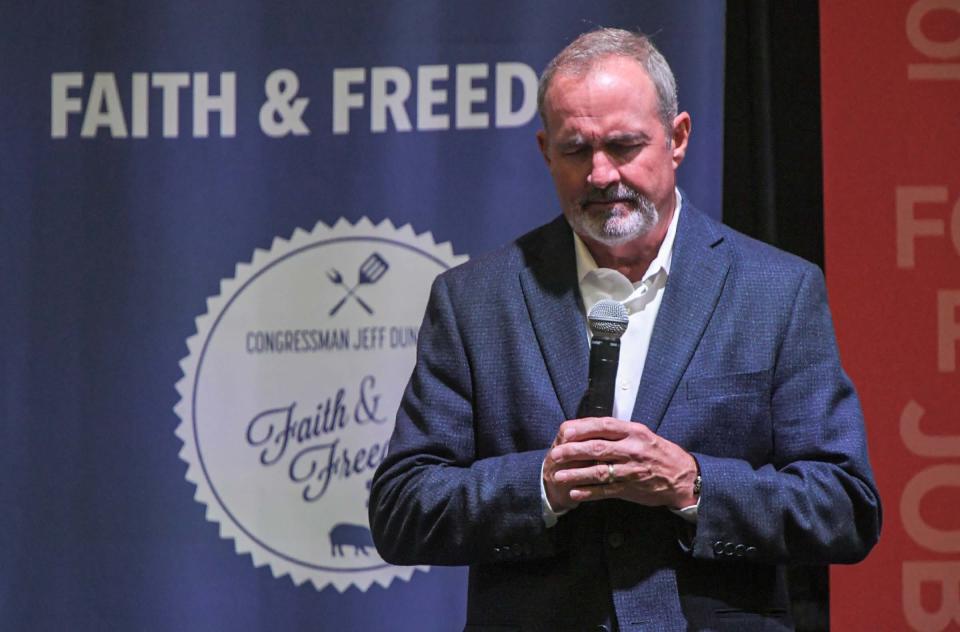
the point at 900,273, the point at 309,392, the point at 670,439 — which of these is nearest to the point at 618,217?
the point at 670,439

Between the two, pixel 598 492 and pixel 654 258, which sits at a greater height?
pixel 654 258

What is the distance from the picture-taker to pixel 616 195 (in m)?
2.06

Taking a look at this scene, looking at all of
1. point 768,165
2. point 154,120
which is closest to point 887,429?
point 768,165

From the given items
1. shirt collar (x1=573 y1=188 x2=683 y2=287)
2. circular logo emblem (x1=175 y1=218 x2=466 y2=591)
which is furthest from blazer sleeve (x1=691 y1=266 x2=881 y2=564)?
circular logo emblem (x1=175 y1=218 x2=466 y2=591)

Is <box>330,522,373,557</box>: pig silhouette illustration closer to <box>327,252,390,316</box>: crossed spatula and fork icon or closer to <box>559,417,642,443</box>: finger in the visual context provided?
<box>327,252,390,316</box>: crossed spatula and fork icon

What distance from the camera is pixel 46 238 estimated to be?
335 centimetres

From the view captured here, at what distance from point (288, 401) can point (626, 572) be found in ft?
4.90

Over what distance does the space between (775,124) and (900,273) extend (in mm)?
490

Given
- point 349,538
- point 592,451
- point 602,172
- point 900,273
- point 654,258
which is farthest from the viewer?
point 349,538

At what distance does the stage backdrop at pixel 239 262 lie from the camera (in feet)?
10.6

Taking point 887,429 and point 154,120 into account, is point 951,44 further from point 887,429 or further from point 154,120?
point 154,120

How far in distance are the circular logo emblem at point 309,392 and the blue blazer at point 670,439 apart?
1.07 metres

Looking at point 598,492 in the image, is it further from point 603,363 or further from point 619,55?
point 619,55

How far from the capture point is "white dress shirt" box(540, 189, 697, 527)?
6.72 ft
